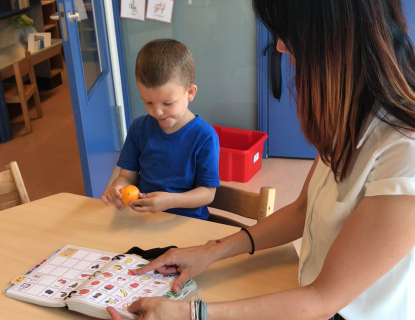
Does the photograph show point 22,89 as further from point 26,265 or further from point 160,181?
point 26,265

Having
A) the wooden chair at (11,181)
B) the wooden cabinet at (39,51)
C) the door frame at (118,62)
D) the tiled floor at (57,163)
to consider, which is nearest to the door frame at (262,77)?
the tiled floor at (57,163)

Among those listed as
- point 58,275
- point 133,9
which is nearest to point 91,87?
point 133,9

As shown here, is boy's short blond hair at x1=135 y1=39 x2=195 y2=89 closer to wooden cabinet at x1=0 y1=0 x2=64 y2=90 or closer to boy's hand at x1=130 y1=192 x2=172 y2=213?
boy's hand at x1=130 y1=192 x2=172 y2=213

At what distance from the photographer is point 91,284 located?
0.98 meters

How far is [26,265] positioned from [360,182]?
83cm

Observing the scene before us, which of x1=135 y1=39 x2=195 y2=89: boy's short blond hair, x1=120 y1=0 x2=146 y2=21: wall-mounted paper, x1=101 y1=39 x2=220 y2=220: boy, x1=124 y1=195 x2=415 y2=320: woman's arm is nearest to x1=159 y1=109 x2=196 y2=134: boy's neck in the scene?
x1=101 y1=39 x2=220 y2=220: boy

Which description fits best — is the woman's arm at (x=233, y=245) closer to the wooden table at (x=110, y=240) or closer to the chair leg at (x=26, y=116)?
the wooden table at (x=110, y=240)

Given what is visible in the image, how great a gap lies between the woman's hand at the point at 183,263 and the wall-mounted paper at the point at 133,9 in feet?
8.11

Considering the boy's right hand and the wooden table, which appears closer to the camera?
the wooden table

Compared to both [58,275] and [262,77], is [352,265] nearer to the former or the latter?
[58,275]

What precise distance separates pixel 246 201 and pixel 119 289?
1.77 feet

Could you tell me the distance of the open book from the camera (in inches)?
37.0

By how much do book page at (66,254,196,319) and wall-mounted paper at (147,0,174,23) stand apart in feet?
7.89

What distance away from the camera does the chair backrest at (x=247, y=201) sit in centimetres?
132
